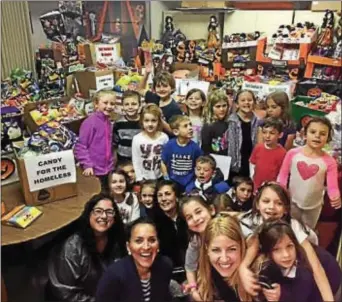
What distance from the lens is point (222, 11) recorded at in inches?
37.1

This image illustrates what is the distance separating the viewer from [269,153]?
3.10ft

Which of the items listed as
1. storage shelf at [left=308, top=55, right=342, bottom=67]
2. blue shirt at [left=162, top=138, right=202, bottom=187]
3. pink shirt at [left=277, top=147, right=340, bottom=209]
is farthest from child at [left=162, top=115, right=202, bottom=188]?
storage shelf at [left=308, top=55, right=342, bottom=67]

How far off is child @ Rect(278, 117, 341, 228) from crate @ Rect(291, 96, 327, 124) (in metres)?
0.02

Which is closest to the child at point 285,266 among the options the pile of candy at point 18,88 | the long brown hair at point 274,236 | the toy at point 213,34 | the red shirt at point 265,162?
the long brown hair at point 274,236

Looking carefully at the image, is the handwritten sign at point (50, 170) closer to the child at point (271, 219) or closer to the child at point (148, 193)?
the child at point (148, 193)

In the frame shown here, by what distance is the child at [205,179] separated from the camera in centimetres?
98

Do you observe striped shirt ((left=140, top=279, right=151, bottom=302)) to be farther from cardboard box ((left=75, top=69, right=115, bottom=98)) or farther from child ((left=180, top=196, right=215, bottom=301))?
cardboard box ((left=75, top=69, right=115, bottom=98))

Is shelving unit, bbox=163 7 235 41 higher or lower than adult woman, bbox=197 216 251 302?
higher

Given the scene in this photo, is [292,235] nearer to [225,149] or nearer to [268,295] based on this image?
[268,295]

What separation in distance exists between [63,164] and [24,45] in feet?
0.94

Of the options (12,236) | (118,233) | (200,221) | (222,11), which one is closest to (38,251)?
(12,236)

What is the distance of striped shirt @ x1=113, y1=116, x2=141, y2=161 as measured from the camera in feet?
3.31

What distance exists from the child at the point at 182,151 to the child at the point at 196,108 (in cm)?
1

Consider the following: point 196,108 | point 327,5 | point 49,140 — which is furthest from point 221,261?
point 327,5
